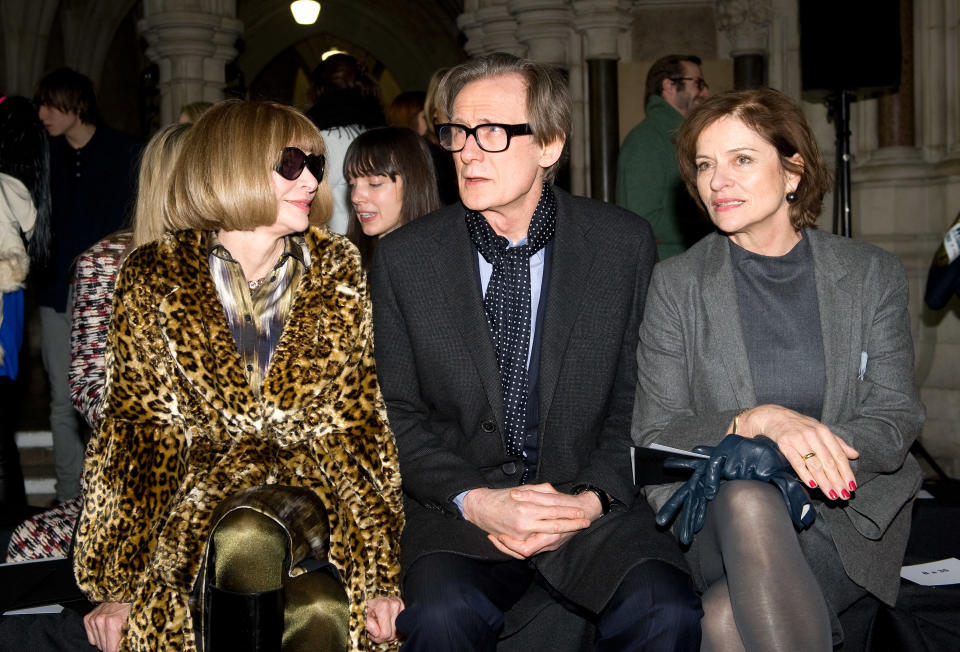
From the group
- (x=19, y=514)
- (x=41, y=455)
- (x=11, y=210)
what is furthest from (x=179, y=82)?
(x=19, y=514)

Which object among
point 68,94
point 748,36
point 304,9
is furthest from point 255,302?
point 304,9

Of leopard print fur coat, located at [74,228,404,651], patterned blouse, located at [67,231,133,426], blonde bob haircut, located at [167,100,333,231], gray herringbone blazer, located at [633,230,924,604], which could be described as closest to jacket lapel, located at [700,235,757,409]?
gray herringbone blazer, located at [633,230,924,604]

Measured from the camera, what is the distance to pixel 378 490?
8.95 ft

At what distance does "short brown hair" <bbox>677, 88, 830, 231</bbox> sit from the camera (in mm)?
2896

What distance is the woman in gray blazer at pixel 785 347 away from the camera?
8.77 feet

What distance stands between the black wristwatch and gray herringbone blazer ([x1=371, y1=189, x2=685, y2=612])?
0.6 inches

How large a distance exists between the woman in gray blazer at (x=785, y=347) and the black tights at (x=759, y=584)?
6 cm

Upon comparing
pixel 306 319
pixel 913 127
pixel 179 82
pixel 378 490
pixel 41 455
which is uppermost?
pixel 179 82

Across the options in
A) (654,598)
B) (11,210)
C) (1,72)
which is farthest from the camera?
(1,72)

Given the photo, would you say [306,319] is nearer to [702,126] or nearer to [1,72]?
[702,126]

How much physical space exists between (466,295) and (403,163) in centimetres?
133

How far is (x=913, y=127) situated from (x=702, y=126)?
4.45 m

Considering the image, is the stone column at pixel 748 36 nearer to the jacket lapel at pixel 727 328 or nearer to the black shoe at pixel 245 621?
the jacket lapel at pixel 727 328

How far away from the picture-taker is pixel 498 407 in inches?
112
